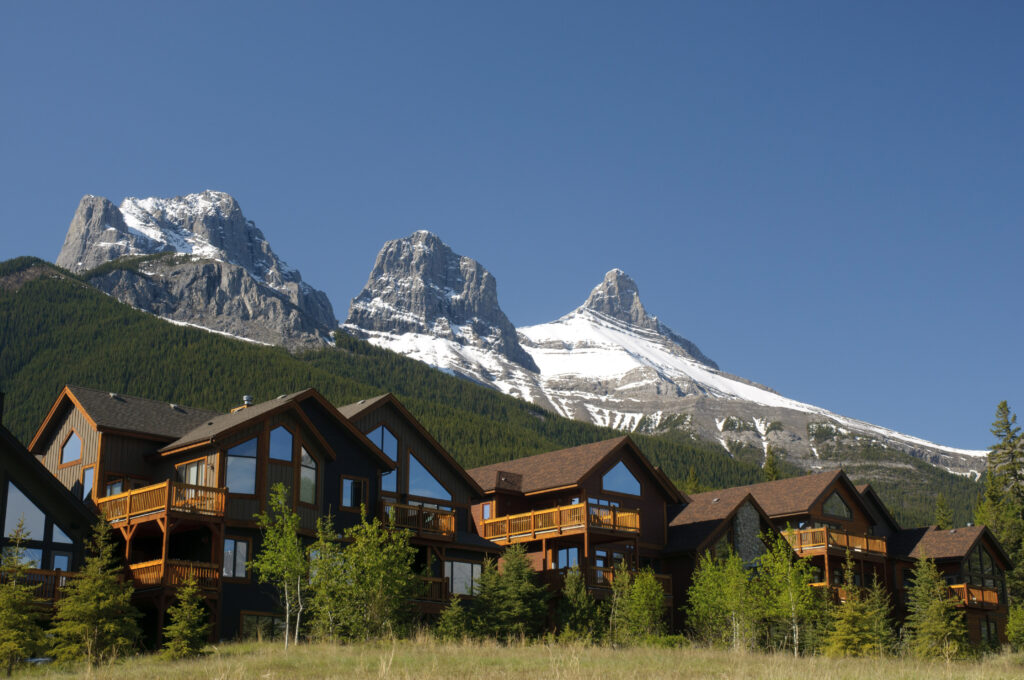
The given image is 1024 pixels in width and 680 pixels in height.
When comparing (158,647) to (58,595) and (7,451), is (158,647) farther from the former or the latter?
(7,451)

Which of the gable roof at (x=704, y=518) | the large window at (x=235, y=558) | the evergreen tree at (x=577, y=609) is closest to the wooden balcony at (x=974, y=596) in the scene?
the gable roof at (x=704, y=518)

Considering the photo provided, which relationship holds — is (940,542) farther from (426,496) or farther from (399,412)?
(399,412)

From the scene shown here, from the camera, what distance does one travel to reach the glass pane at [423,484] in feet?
147

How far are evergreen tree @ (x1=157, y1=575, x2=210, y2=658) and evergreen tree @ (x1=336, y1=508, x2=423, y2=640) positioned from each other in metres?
3.87

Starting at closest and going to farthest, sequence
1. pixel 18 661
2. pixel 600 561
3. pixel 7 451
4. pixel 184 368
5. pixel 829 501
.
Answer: pixel 18 661
pixel 7 451
pixel 600 561
pixel 829 501
pixel 184 368

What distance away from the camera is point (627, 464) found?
5016 cm

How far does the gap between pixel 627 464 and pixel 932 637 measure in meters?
15.1

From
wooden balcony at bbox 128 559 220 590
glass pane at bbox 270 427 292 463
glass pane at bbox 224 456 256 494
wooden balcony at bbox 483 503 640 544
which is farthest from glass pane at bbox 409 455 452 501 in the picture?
wooden balcony at bbox 128 559 220 590

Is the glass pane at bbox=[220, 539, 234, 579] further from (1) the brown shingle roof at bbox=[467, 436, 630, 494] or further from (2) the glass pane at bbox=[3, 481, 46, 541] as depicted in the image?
(1) the brown shingle roof at bbox=[467, 436, 630, 494]

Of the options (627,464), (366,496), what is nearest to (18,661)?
(366,496)

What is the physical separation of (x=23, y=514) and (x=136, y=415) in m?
6.94

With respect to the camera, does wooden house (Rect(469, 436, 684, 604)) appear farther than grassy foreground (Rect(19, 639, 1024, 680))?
Yes

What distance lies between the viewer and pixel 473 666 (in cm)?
2278

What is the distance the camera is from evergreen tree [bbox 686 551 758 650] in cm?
3891
